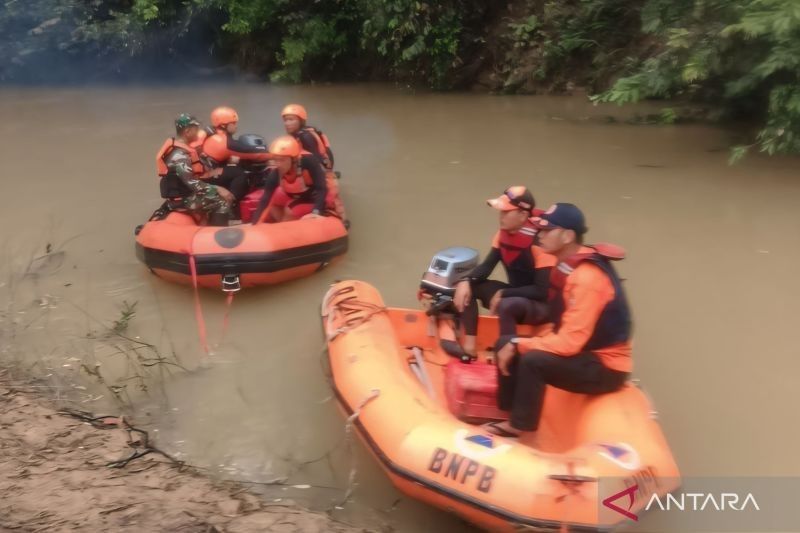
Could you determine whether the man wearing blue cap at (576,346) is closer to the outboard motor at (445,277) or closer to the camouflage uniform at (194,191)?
the outboard motor at (445,277)

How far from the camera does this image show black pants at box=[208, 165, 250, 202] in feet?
20.4

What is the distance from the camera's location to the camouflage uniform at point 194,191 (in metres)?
5.57

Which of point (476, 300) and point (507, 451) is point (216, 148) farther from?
point (507, 451)

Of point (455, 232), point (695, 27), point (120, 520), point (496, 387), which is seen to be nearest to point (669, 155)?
point (695, 27)

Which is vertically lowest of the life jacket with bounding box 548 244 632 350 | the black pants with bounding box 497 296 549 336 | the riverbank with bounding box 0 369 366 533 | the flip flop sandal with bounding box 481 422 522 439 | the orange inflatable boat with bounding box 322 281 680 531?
the riverbank with bounding box 0 369 366 533

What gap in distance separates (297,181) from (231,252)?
3.18 feet

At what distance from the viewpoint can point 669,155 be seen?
8141 mm

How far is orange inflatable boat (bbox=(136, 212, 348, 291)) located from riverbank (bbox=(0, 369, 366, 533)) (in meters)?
1.54

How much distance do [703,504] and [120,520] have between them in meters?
2.39

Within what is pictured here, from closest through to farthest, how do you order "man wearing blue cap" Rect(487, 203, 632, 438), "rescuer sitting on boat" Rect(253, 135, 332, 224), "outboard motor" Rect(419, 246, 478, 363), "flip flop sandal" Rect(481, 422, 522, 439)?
"man wearing blue cap" Rect(487, 203, 632, 438), "flip flop sandal" Rect(481, 422, 522, 439), "outboard motor" Rect(419, 246, 478, 363), "rescuer sitting on boat" Rect(253, 135, 332, 224)

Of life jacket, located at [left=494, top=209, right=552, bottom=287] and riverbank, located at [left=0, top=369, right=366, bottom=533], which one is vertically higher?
life jacket, located at [left=494, top=209, right=552, bottom=287]

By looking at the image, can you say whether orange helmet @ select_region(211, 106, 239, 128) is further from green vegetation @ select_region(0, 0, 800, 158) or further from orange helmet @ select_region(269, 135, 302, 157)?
green vegetation @ select_region(0, 0, 800, 158)

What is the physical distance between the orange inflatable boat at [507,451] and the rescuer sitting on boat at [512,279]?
Answer: 38 cm

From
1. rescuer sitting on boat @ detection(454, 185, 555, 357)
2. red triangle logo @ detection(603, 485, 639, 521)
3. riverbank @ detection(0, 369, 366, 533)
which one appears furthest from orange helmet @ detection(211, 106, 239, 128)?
red triangle logo @ detection(603, 485, 639, 521)
